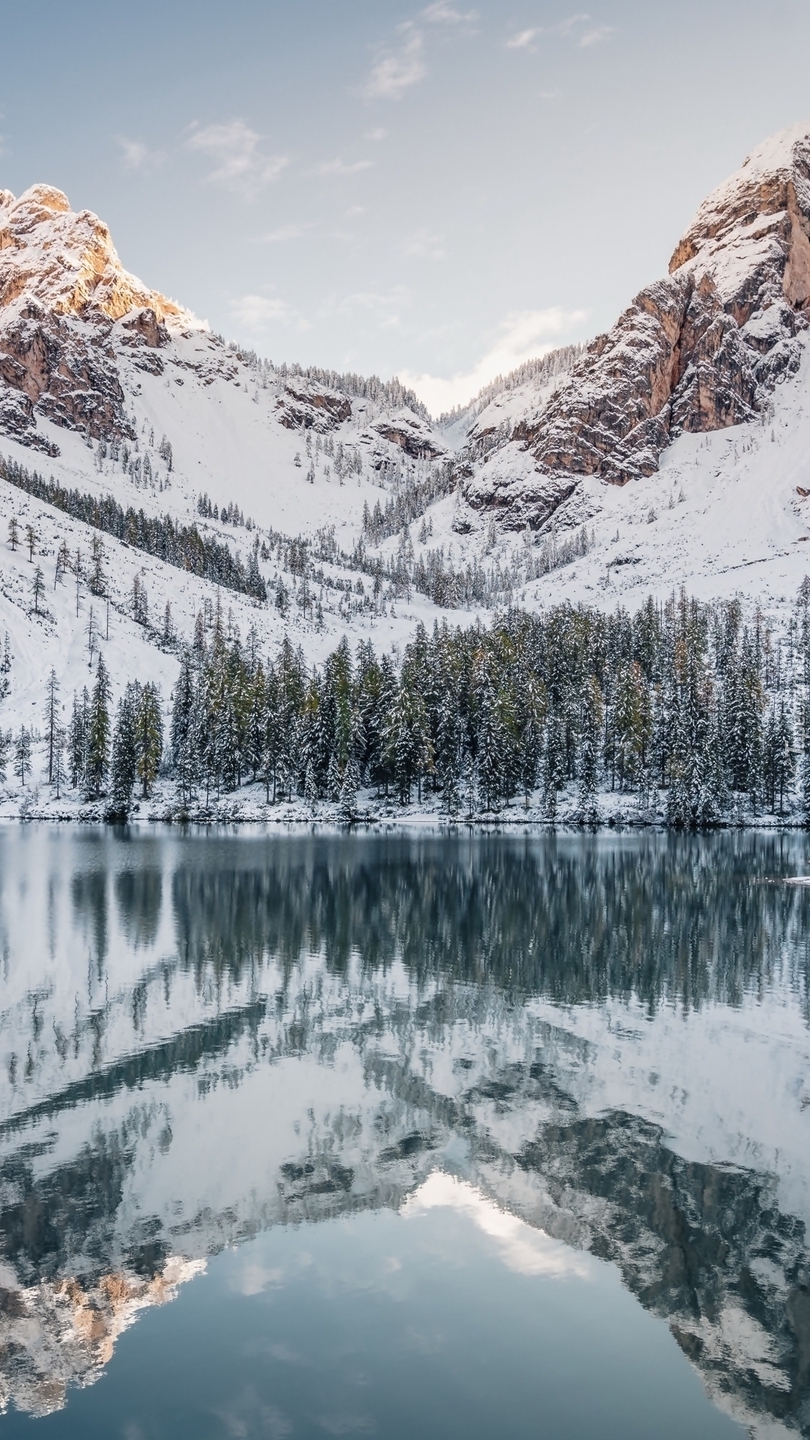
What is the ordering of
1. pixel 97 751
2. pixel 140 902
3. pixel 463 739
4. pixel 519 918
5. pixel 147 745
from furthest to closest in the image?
pixel 97 751 → pixel 147 745 → pixel 463 739 → pixel 140 902 → pixel 519 918

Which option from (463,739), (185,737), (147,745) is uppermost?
(185,737)

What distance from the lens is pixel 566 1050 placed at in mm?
21656

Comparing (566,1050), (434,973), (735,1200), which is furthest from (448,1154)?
(434,973)

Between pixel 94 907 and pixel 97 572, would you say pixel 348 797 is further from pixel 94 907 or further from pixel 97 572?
pixel 97 572

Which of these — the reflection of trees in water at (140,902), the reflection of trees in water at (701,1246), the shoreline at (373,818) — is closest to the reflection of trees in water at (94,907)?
the reflection of trees in water at (140,902)

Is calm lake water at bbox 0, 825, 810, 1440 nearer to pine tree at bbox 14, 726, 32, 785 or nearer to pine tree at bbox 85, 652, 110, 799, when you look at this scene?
pine tree at bbox 85, 652, 110, 799

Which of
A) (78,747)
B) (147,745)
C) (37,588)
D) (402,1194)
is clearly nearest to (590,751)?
(147,745)

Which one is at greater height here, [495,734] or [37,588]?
[37,588]

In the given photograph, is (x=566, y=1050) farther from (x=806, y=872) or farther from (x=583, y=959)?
(x=806, y=872)

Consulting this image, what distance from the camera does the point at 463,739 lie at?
113 meters

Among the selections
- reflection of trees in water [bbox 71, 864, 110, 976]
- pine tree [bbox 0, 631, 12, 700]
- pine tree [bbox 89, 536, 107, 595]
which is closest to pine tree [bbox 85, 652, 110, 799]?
pine tree [bbox 0, 631, 12, 700]

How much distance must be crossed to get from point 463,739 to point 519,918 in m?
71.6

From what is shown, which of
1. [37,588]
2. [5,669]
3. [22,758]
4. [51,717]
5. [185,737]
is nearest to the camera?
[185,737]

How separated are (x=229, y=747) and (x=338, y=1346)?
10667cm
